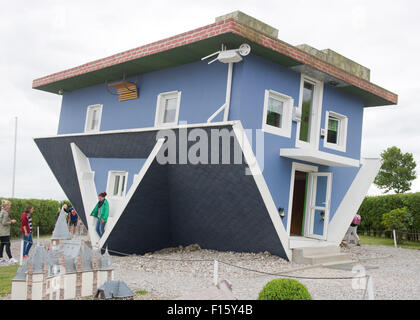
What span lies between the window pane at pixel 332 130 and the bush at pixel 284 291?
8550 millimetres

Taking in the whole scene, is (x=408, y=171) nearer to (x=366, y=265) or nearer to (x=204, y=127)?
(x=366, y=265)

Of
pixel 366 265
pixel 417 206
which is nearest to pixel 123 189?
pixel 366 265

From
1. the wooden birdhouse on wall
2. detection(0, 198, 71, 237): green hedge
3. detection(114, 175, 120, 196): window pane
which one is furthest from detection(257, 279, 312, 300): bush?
detection(0, 198, 71, 237): green hedge

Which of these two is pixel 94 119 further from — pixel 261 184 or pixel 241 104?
pixel 261 184

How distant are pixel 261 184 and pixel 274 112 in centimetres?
234

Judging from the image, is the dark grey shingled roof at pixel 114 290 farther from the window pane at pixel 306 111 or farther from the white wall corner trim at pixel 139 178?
the window pane at pixel 306 111

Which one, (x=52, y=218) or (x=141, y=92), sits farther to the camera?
(x=52, y=218)

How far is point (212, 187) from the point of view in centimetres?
1088

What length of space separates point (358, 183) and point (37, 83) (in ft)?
40.0

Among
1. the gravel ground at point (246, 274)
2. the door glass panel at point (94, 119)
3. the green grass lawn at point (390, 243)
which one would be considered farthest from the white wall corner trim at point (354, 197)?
the door glass panel at point (94, 119)

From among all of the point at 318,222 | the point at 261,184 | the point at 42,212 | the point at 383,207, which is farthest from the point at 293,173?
the point at 42,212

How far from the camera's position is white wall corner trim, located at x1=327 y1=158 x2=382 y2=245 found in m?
13.5

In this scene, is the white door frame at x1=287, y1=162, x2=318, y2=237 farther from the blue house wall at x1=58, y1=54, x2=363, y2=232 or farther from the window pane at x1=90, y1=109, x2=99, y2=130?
the window pane at x1=90, y1=109, x2=99, y2=130

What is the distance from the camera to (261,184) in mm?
10094
